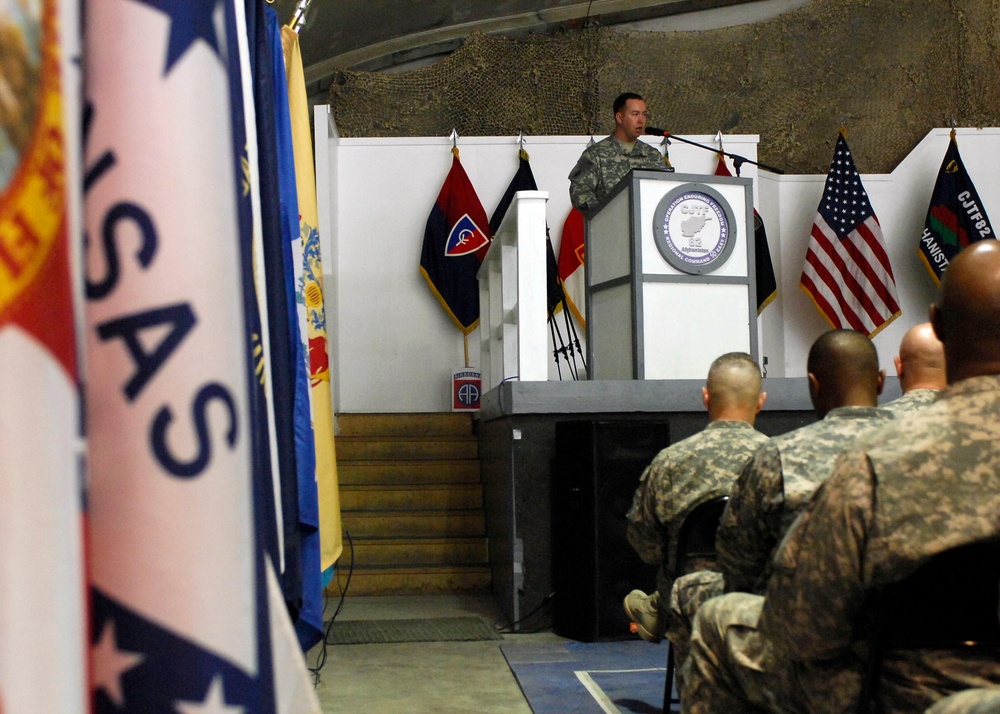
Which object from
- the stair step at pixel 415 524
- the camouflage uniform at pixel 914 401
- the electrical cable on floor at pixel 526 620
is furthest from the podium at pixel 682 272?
the camouflage uniform at pixel 914 401

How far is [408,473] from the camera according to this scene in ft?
24.4

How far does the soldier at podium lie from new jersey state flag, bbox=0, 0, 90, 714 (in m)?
5.47

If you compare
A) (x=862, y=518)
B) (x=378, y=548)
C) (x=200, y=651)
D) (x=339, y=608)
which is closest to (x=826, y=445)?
(x=862, y=518)

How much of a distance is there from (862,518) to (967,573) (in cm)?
16

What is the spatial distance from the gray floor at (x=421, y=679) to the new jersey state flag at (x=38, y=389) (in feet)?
10.5

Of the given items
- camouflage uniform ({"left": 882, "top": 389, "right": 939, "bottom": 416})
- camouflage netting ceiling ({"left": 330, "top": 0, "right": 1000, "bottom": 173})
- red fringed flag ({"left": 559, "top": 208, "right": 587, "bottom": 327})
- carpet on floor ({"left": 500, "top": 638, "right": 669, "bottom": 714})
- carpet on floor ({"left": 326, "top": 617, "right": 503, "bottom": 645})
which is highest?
camouflage netting ceiling ({"left": 330, "top": 0, "right": 1000, "bottom": 173})

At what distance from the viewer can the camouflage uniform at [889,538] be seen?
4.82ft

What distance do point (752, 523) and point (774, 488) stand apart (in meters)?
0.10

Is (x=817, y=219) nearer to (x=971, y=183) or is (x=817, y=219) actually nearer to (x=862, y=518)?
(x=971, y=183)

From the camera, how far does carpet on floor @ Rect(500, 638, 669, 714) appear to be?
366cm

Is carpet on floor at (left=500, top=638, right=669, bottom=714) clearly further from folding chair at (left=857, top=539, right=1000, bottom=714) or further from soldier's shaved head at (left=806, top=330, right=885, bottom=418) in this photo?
folding chair at (left=857, top=539, right=1000, bottom=714)

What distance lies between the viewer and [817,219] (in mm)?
8766

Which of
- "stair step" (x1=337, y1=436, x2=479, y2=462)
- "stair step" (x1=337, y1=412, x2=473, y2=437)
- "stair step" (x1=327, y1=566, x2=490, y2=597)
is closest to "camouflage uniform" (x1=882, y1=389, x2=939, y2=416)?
"stair step" (x1=327, y1=566, x2=490, y2=597)

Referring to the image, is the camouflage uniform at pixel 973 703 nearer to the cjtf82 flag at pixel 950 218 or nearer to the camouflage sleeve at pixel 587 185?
the camouflage sleeve at pixel 587 185
